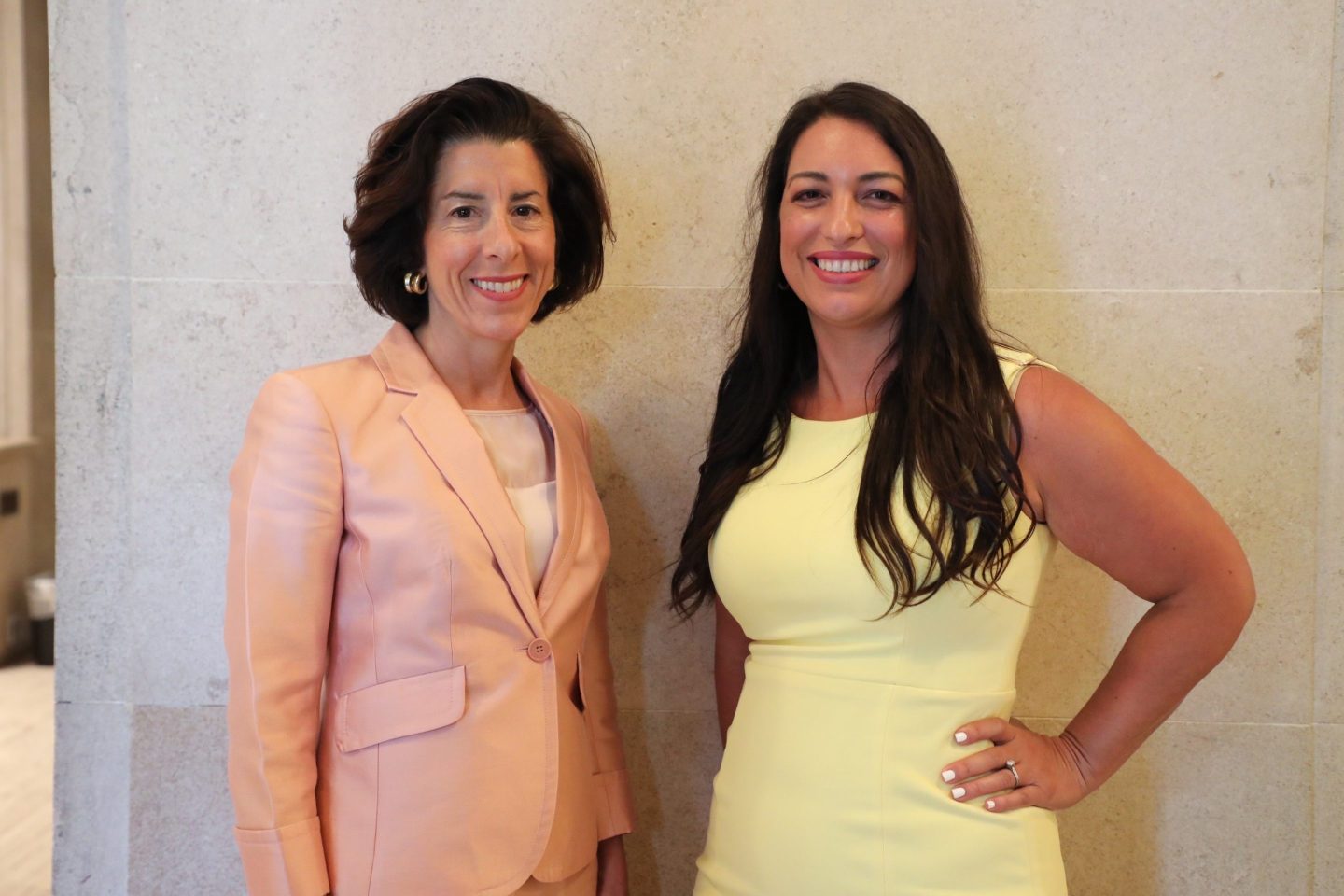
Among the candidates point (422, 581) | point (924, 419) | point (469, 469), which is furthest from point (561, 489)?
point (924, 419)

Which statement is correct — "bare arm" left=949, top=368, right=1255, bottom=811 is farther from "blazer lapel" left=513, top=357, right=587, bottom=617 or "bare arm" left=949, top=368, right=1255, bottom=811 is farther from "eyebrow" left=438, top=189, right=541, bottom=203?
"eyebrow" left=438, top=189, right=541, bottom=203

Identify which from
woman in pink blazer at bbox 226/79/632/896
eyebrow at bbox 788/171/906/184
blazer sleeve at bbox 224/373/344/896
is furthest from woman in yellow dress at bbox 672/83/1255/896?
blazer sleeve at bbox 224/373/344/896

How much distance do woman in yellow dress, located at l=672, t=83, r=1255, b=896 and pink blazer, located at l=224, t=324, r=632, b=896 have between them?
0.37 meters

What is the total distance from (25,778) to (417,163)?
3556mm

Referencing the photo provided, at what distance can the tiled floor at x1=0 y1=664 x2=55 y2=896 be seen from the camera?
315cm

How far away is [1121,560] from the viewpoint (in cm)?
154

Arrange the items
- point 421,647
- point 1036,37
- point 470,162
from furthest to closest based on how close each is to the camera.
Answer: point 1036,37 < point 470,162 < point 421,647

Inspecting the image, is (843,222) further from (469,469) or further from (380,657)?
(380,657)

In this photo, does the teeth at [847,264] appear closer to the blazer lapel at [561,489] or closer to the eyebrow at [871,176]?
the eyebrow at [871,176]

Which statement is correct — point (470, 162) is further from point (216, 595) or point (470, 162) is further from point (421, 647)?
point (216, 595)

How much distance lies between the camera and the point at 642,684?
7.26ft

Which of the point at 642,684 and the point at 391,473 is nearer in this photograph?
the point at 391,473

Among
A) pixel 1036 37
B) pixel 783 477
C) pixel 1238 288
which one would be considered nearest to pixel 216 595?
pixel 783 477

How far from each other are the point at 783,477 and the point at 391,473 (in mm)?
640
